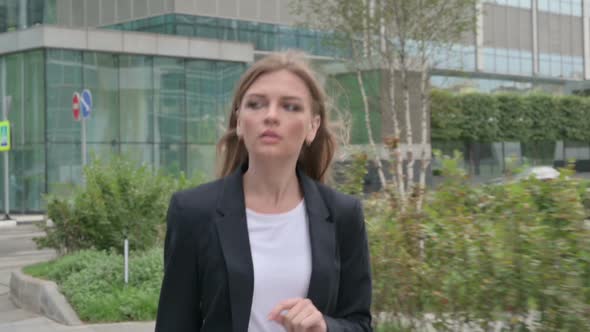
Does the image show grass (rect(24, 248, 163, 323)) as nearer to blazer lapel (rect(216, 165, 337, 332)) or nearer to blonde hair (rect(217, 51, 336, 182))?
blonde hair (rect(217, 51, 336, 182))

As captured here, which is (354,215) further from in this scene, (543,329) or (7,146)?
(7,146)

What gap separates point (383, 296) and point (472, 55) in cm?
5878

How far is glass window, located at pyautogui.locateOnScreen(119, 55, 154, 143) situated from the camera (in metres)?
30.7

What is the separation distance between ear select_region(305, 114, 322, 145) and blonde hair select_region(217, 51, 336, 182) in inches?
0.6

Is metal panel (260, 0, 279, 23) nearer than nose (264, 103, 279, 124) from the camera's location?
No

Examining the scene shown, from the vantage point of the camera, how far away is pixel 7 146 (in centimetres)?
2658

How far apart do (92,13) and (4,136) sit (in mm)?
14186

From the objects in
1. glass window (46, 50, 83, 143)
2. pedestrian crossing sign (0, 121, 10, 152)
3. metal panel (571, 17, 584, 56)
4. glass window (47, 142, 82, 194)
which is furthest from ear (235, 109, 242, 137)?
metal panel (571, 17, 584, 56)

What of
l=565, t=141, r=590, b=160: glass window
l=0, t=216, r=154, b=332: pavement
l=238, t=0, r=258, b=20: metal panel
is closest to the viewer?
l=0, t=216, r=154, b=332: pavement

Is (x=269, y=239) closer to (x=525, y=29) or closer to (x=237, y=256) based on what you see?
(x=237, y=256)

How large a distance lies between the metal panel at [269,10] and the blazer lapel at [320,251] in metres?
39.9

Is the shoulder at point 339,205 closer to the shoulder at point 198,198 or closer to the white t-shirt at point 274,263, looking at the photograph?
the white t-shirt at point 274,263

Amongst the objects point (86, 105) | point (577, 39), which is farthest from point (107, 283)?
point (577, 39)

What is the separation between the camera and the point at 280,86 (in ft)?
7.08
